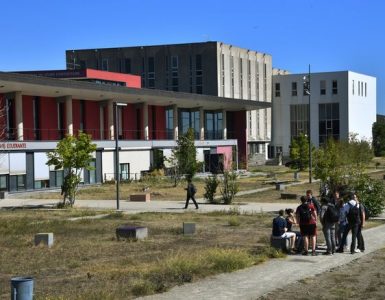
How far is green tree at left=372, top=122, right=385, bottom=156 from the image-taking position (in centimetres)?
11481

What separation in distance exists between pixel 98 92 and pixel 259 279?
44347mm

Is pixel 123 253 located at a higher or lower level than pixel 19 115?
lower

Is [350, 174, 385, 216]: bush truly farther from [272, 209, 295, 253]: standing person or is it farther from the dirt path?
the dirt path

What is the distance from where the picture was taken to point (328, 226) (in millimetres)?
17109

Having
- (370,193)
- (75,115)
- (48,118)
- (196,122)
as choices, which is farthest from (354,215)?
(196,122)

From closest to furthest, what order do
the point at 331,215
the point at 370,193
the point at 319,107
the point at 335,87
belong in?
the point at 331,215, the point at 370,193, the point at 335,87, the point at 319,107

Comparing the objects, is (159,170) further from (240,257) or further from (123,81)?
(240,257)

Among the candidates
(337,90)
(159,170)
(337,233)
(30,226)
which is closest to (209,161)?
(159,170)

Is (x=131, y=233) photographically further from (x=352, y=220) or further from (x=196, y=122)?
(x=196, y=122)

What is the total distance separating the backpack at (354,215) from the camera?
17438mm

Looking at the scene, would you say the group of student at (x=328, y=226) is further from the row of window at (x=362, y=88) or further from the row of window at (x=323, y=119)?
the row of window at (x=362, y=88)

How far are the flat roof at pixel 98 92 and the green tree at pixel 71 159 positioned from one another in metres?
10.4

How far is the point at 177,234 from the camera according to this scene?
22109 mm

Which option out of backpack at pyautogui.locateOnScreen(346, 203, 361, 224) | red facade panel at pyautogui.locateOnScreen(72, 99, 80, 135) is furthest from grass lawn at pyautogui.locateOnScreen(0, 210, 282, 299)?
red facade panel at pyautogui.locateOnScreen(72, 99, 80, 135)
